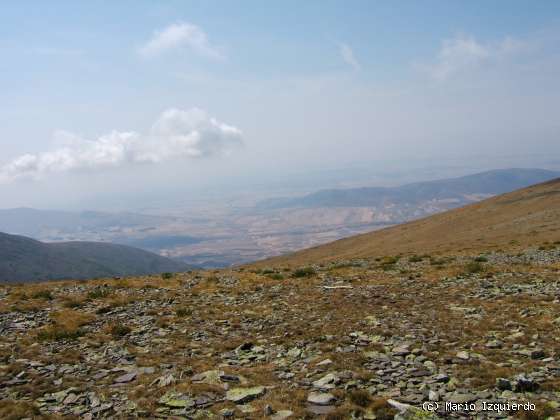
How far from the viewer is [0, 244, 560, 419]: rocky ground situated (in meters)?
9.59

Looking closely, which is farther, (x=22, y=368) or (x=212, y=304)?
(x=212, y=304)

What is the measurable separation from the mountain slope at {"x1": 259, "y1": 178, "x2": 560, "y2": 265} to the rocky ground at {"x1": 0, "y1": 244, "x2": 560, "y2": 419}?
97.5 feet

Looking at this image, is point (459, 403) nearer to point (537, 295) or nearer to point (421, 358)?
point (421, 358)

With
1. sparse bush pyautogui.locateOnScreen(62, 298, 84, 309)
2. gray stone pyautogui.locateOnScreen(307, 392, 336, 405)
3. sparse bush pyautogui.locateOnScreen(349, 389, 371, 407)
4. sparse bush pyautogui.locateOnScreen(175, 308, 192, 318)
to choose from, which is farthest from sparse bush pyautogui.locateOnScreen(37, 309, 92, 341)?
sparse bush pyautogui.locateOnScreen(349, 389, 371, 407)

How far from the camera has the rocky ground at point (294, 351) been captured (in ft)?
31.4

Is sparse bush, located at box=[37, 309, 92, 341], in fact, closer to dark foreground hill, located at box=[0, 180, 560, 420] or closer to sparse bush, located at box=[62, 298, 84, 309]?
dark foreground hill, located at box=[0, 180, 560, 420]

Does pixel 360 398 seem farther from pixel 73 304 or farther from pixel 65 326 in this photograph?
pixel 73 304

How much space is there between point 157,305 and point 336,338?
11734 mm

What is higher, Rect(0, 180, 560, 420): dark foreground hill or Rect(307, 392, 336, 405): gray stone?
Rect(307, 392, 336, 405): gray stone

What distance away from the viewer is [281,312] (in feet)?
63.2

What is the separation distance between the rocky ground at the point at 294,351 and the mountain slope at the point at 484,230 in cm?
2970

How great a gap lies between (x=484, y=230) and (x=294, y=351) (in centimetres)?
6067

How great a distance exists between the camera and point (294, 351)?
1363cm

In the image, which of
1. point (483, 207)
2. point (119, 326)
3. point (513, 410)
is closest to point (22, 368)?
point (119, 326)
